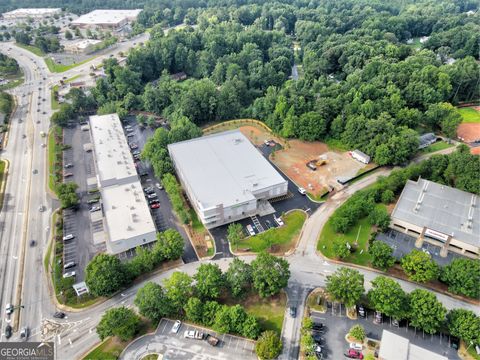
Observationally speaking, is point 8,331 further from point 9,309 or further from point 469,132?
point 469,132

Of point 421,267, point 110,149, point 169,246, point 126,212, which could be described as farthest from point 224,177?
point 421,267

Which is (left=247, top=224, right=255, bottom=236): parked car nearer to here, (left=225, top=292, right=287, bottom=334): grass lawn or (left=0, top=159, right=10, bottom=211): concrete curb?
(left=225, top=292, right=287, bottom=334): grass lawn

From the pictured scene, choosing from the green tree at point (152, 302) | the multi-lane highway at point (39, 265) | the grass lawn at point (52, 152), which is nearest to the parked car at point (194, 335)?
the green tree at point (152, 302)

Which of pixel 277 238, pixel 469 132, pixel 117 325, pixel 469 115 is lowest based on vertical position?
pixel 277 238

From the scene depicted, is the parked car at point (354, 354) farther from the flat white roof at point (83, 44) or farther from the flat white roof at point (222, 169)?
the flat white roof at point (83, 44)

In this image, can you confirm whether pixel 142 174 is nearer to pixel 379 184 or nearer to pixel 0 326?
pixel 0 326

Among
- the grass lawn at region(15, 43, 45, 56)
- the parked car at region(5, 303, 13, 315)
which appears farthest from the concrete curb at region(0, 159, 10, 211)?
the grass lawn at region(15, 43, 45, 56)

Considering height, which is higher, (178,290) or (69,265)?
(178,290)
